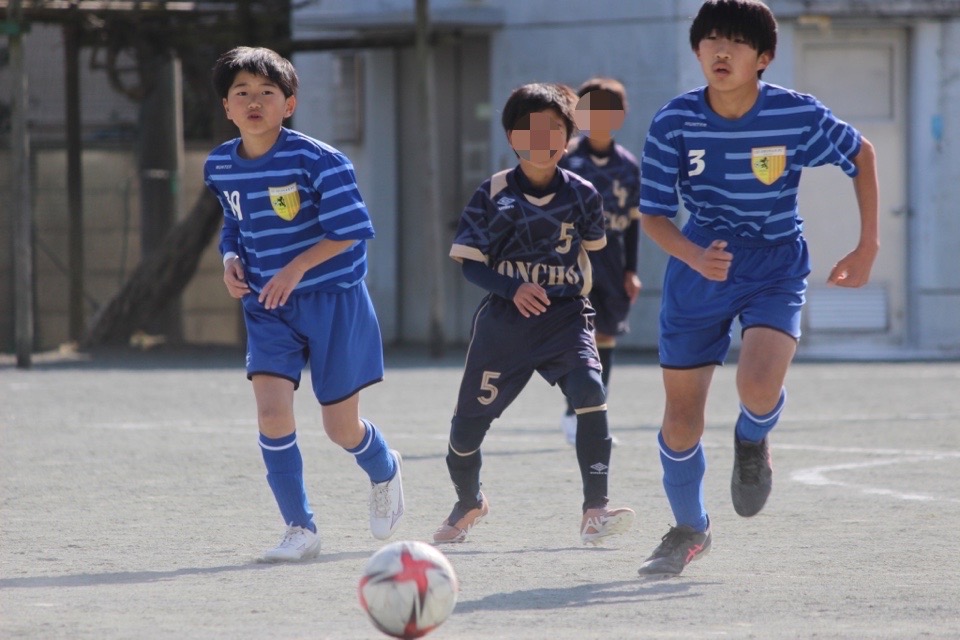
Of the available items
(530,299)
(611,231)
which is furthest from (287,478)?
(611,231)

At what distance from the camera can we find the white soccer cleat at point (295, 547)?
5688mm

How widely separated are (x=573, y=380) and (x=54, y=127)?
14.6 meters

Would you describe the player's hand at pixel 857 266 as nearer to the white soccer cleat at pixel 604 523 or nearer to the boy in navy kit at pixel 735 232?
the boy in navy kit at pixel 735 232

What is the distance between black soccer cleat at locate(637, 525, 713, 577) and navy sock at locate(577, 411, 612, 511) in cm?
56

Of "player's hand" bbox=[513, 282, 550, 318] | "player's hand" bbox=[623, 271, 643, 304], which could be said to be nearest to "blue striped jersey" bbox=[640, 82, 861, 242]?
"player's hand" bbox=[513, 282, 550, 318]

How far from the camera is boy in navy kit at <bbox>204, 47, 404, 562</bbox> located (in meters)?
5.82

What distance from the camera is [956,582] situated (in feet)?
16.9

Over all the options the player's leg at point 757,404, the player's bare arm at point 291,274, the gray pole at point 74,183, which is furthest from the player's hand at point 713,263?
the gray pole at point 74,183

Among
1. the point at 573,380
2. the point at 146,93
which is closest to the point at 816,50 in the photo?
the point at 146,93

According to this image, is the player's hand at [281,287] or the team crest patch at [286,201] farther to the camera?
the team crest patch at [286,201]

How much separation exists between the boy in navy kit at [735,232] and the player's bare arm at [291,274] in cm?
111

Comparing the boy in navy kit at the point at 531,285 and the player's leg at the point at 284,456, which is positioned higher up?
the boy in navy kit at the point at 531,285

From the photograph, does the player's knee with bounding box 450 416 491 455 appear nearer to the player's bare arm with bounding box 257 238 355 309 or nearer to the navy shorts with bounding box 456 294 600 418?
the navy shorts with bounding box 456 294 600 418

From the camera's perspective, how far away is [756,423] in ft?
18.1
